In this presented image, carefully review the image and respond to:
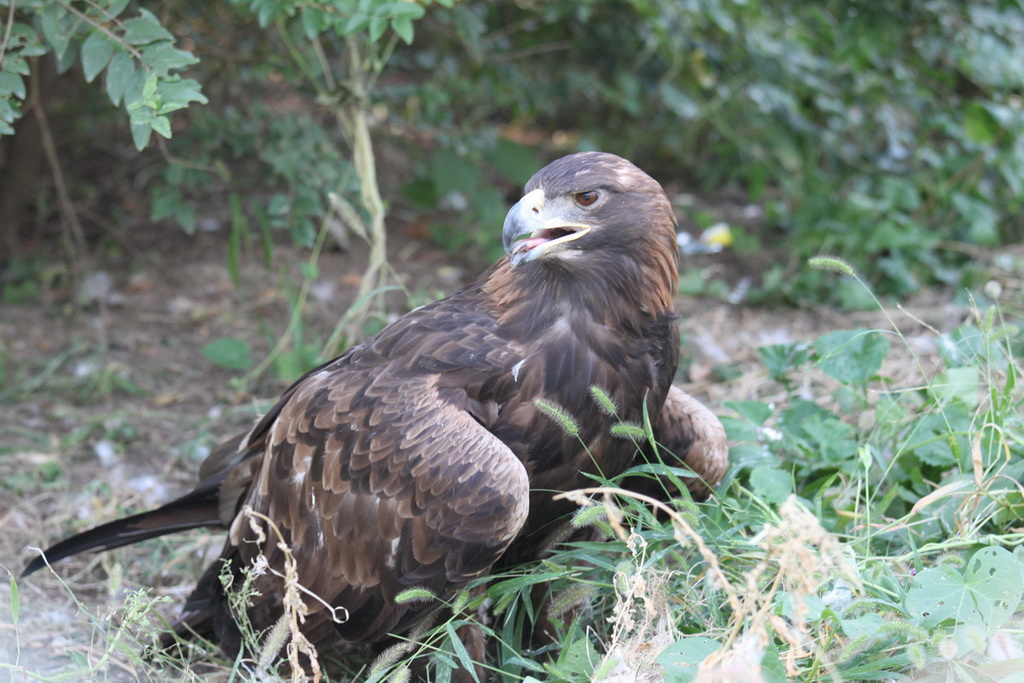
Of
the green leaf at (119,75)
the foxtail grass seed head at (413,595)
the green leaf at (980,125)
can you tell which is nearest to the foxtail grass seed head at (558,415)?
the foxtail grass seed head at (413,595)

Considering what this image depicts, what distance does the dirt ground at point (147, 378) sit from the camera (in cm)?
372

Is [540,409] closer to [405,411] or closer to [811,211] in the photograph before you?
[405,411]

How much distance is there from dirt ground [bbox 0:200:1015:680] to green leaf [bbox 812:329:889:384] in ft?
2.34

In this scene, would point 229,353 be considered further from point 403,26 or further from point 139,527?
point 403,26

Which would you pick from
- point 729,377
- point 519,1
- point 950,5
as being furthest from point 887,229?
point 519,1

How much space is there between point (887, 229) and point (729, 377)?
1.58 m

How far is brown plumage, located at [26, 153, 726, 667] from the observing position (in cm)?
261

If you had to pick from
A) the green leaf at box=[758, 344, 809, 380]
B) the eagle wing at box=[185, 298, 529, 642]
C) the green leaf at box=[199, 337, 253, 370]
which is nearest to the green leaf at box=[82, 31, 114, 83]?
the eagle wing at box=[185, 298, 529, 642]

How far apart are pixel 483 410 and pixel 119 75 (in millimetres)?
1391

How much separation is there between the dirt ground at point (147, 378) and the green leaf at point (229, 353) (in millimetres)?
125

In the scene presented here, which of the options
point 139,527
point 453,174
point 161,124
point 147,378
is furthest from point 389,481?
point 453,174

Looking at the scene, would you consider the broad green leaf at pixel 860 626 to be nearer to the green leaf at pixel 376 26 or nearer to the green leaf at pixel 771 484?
the green leaf at pixel 771 484

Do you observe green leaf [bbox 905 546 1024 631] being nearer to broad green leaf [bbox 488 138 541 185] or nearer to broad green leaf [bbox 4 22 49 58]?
broad green leaf [bbox 4 22 49 58]

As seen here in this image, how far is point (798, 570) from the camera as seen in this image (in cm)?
187
